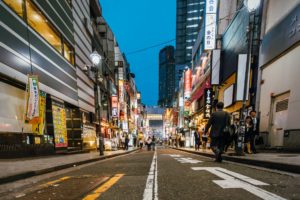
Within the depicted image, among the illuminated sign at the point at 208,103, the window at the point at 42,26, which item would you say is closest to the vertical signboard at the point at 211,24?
the illuminated sign at the point at 208,103

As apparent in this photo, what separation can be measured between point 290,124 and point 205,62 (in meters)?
26.6

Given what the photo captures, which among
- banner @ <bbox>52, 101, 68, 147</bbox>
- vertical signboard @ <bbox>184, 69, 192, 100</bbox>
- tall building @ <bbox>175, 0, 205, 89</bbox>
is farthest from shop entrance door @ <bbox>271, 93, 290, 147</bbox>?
tall building @ <bbox>175, 0, 205, 89</bbox>

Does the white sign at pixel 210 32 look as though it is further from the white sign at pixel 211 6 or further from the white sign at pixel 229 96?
the white sign at pixel 229 96

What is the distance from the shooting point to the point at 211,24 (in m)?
31.6

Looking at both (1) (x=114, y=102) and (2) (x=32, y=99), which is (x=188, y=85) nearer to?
(1) (x=114, y=102)

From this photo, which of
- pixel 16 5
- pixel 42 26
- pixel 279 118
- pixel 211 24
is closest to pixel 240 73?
pixel 279 118

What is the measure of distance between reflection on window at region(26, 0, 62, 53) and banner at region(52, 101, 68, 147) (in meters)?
3.92

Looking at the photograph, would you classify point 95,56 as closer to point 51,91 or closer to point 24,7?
point 51,91

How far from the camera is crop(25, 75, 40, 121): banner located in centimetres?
1152

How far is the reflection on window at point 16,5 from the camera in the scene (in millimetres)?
11828

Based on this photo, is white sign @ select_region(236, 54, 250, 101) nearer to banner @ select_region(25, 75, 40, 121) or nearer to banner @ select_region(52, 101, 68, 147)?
banner @ select_region(52, 101, 68, 147)

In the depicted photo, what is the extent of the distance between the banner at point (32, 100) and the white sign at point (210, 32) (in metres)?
23.4

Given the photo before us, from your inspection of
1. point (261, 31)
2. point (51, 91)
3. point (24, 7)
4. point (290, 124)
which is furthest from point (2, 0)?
point (261, 31)

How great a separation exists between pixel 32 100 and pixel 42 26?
6.07 metres
